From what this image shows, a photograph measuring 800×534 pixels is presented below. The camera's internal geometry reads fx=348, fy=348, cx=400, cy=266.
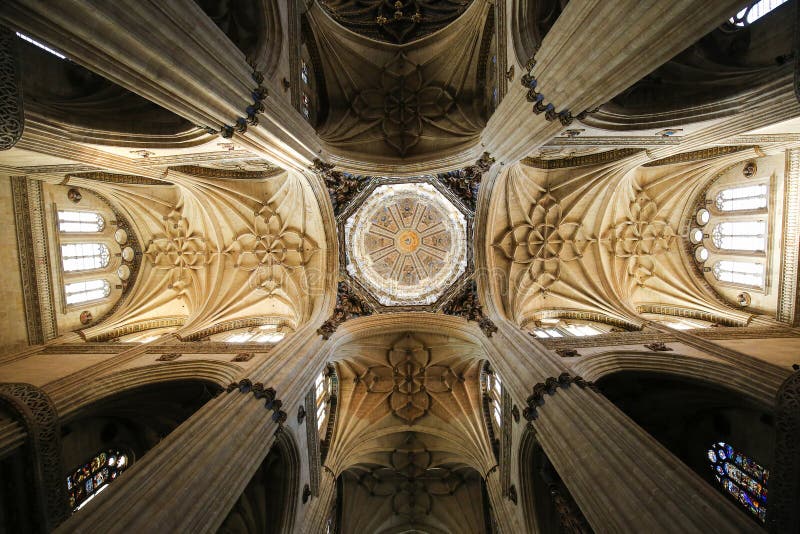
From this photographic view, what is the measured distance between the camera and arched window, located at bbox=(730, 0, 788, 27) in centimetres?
888

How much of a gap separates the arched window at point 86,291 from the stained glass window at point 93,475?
608 cm

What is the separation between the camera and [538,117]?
9219mm

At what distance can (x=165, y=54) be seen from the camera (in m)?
6.30

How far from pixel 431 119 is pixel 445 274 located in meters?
7.80

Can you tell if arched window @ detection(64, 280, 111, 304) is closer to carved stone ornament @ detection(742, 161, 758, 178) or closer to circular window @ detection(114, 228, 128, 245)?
Result: circular window @ detection(114, 228, 128, 245)

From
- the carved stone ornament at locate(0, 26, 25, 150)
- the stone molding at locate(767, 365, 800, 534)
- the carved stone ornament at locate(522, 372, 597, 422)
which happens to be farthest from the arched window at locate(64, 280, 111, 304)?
the stone molding at locate(767, 365, 800, 534)

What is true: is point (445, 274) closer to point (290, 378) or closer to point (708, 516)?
point (290, 378)

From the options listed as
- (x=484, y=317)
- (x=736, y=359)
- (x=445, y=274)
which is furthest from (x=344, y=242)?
(x=736, y=359)

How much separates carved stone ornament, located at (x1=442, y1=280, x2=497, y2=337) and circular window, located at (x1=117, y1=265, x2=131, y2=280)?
14.9m

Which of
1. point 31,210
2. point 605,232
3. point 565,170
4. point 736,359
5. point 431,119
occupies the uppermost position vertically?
point 431,119

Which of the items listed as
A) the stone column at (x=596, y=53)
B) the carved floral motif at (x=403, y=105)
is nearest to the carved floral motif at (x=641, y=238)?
the stone column at (x=596, y=53)

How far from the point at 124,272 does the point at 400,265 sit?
13.5 metres

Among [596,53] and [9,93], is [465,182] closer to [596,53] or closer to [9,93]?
[596,53]

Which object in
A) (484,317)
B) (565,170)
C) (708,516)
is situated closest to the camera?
(708,516)
